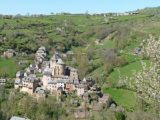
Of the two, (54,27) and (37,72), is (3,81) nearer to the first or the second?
(37,72)

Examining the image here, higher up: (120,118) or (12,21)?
(12,21)

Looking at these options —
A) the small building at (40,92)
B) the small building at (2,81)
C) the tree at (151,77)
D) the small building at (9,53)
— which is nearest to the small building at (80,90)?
the small building at (40,92)

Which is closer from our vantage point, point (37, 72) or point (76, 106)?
point (76, 106)

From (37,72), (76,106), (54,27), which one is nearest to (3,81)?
(37,72)

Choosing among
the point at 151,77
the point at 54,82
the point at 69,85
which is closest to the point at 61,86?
the point at 69,85

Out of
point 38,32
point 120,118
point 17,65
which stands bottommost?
point 120,118

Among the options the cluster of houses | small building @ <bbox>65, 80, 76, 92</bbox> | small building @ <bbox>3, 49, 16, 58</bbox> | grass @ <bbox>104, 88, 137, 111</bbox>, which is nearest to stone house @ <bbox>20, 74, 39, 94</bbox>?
the cluster of houses

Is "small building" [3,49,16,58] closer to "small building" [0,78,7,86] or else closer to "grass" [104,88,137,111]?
"small building" [0,78,7,86]

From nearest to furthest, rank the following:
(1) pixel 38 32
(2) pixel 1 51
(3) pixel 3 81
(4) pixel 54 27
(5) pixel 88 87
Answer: (5) pixel 88 87 < (3) pixel 3 81 < (2) pixel 1 51 < (1) pixel 38 32 < (4) pixel 54 27
